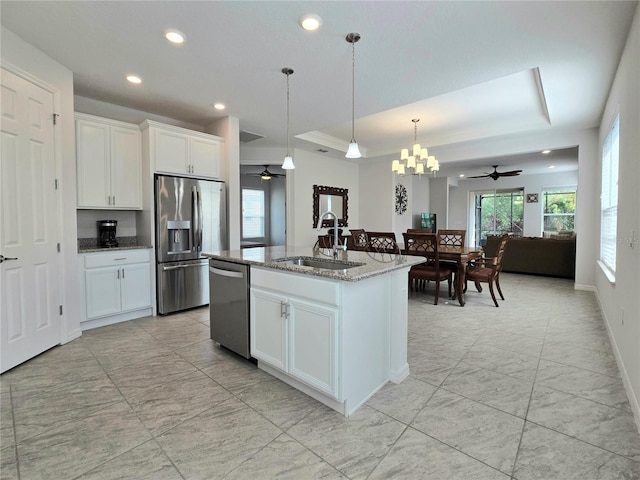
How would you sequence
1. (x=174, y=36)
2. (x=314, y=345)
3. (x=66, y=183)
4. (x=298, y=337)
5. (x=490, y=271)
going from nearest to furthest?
1. (x=314, y=345)
2. (x=298, y=337)
3. (x=174, y=36)
4. (x=66, y=183)
5. (x=490, y=271)

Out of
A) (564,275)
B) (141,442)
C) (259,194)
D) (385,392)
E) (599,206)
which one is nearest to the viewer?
(141,442)

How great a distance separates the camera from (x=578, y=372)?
2.35 m

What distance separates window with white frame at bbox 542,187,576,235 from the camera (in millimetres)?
9430

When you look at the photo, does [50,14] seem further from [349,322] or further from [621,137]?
[621,137]

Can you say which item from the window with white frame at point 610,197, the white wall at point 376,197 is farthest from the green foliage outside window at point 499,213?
the window with white frame at point 610,197

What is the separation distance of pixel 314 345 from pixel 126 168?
3224 mm

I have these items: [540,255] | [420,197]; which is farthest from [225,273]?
[420,197]

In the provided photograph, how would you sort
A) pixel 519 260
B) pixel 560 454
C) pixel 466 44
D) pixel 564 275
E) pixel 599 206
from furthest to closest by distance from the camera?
1. pixel 519 260
2. pixel 564 275
3. pixel 599 206
4. pixel 466 44
5. pixel 560 454

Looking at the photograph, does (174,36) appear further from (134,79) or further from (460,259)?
(460,259)

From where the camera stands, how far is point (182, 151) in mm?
4016

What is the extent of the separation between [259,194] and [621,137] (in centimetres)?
796

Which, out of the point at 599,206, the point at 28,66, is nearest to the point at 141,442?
the point at 28,66

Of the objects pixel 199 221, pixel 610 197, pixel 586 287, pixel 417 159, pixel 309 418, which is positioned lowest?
pixel 309 418

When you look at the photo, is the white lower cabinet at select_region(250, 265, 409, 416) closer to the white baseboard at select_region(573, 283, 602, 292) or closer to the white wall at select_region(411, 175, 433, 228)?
the white baseboard at select_region(573, 283, 602, 292)
